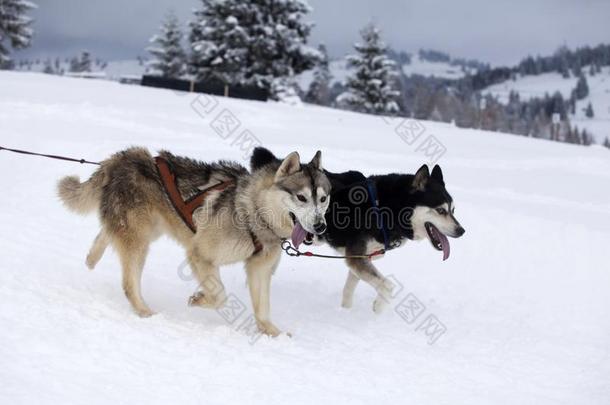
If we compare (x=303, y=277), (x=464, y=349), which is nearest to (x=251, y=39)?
(x=303, y=277)

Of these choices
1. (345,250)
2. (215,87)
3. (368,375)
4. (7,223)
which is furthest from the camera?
(215,87)

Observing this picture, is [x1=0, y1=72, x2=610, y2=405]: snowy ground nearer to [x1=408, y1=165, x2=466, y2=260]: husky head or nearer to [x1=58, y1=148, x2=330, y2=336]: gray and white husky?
[x1=58, y1=148, x2=330, y2=336]: gray and white husky

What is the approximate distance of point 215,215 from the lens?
18.6 ft

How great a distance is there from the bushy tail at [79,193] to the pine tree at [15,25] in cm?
4003

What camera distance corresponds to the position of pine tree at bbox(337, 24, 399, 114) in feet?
140

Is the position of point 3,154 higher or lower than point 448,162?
lower

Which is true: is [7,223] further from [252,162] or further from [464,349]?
[464,349]

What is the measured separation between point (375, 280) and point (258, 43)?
3087cm

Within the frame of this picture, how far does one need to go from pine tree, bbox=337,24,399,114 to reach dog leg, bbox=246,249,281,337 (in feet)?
123

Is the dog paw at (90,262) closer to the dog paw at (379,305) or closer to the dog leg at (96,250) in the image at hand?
the dog leg at (96,250)

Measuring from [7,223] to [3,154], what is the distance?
13.9 feet

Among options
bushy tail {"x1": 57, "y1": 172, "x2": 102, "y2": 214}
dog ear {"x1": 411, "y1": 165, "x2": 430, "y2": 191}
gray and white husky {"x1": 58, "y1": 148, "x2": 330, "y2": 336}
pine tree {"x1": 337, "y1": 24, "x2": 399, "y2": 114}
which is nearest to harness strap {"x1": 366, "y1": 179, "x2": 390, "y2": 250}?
dog ear {"x1": 411, "y1": 165, "x2": 430, "y2": 191}

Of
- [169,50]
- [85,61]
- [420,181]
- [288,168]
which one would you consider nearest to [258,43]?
[169,50]

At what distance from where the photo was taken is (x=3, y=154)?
11336mm
